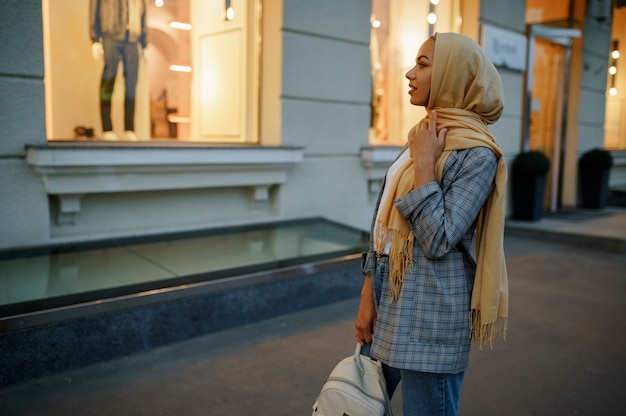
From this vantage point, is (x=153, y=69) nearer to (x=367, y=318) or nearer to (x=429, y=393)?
(x=367, y=318)

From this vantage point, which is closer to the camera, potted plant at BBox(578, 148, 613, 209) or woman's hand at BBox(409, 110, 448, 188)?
woman's hand at BBox(409, 110, 448, 188)

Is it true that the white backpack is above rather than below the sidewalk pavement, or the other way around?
above

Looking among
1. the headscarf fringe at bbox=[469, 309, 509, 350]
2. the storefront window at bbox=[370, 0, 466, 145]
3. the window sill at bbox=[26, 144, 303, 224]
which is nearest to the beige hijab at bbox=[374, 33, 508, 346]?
the headscarf fringe at bbox=[469, 309, 509, 350]

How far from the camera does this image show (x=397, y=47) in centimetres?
802

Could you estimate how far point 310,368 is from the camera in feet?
11.9

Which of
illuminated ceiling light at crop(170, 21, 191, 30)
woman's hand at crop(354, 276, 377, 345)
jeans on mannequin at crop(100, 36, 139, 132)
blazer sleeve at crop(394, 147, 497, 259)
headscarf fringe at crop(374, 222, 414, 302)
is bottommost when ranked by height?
woman's hand at crop(354, 276, 377, 345)

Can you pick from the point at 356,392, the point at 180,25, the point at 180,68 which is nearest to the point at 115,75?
the point at 180,68

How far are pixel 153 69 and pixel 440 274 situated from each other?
16.6ft

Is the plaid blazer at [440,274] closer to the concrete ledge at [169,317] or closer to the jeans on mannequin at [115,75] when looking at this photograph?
the concrete ledge at [169,317]

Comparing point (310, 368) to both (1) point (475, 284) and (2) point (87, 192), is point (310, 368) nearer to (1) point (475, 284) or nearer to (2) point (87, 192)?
(1) point (475, 284)

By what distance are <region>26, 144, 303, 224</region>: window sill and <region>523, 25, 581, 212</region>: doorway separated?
615cm

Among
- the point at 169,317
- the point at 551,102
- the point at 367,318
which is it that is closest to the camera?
the point at 367,318

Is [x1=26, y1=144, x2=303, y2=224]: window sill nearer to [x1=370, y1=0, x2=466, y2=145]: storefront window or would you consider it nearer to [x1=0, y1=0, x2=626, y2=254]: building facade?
[x1=0, y1=0, x2=626, y2=254]: building facade

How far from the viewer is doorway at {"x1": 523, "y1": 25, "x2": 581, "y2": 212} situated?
1041 cm
